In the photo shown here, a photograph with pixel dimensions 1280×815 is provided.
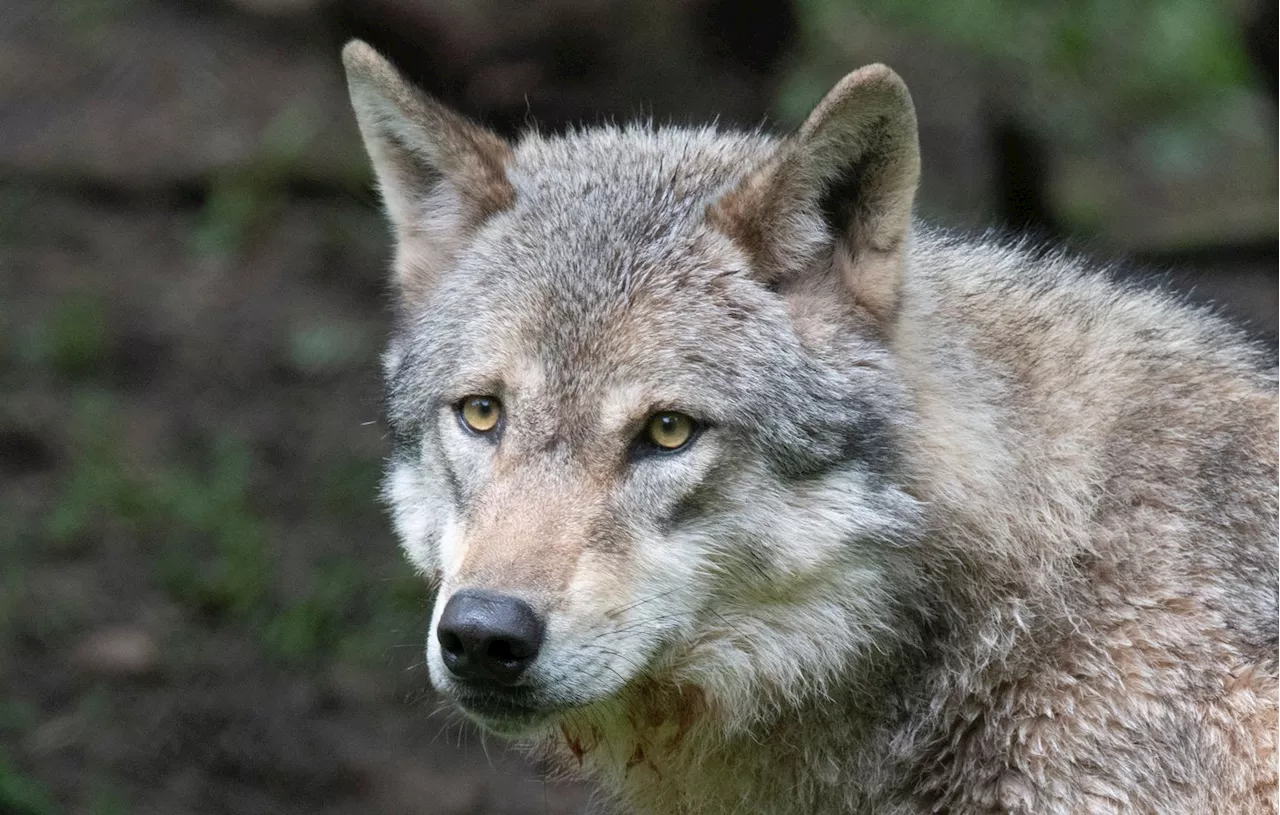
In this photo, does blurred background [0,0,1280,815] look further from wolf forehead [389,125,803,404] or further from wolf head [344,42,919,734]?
wolf head [344,42,919,734]

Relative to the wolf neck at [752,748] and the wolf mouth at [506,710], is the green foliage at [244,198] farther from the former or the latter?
the wolf mouth at [506,710]

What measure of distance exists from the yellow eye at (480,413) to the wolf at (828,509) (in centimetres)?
1

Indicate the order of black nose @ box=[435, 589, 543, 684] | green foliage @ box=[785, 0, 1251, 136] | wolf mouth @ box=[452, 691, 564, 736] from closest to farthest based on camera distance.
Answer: black nose @ box=[435, 589, 543, 684] < wolf mouth @ box=[452, 691, 564, 736] < green foliage @ box=[785, 0, 1251, 136]

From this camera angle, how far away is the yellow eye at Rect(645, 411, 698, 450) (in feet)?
12.9

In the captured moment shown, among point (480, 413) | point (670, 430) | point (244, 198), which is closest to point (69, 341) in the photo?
point (244, 198)

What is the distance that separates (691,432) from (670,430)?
0.06m

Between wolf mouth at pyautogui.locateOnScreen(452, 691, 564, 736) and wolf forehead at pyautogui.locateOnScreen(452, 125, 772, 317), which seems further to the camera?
wolf forehead at pyautogui.locateOnScreen(452, 125, 772, 317)

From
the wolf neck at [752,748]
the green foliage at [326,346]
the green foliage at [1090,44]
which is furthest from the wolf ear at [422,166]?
the green foliage at [1090,44]

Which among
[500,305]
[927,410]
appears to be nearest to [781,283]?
[927,410]

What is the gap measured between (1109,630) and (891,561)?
64 cm

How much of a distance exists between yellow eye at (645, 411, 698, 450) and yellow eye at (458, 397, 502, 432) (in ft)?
1.54

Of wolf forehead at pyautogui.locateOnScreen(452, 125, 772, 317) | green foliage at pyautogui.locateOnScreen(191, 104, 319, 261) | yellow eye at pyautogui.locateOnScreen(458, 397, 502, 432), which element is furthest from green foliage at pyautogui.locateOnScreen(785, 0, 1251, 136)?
yellow eye at pyautogui.locateOnScreen(458, 397, 502, 432)

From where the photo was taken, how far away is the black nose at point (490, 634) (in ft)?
11.6

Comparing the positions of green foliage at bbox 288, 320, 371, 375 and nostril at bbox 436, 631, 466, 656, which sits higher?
nostril at bbox 436, 631, 466, 656
